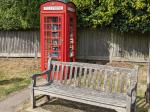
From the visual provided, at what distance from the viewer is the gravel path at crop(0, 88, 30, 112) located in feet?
22.0

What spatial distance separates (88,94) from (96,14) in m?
6.58

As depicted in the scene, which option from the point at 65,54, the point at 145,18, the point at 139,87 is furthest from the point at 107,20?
the point at 139,87

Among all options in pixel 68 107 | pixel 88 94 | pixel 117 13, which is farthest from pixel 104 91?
pixel 117 13

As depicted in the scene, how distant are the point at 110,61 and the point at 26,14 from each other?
475 centimetres

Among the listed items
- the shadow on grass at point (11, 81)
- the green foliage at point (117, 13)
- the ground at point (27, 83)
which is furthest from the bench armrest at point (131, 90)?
the green foliage at point (117, 13)

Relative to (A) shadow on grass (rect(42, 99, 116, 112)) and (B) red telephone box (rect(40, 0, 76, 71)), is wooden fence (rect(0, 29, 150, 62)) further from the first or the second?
(A) shadow on grass (rect(42, 99, 116, 112))

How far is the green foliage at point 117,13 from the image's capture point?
1152cm

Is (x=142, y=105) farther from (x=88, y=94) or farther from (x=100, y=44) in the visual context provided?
(x=100, y=44)

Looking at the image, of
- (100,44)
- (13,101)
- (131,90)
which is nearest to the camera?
(131,90)

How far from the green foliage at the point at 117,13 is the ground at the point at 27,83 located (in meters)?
1.99

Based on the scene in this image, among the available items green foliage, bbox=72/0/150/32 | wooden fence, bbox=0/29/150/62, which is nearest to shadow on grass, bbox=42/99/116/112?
green foliage, bbox=72/0/150/32

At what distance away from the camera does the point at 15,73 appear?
34.9 feet

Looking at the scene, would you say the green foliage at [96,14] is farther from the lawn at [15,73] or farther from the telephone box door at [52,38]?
the telephone box door at [52,38]

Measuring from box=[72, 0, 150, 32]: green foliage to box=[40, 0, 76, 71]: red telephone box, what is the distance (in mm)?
2400
